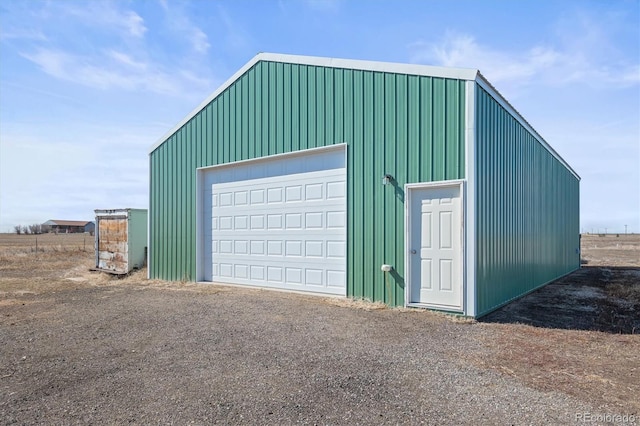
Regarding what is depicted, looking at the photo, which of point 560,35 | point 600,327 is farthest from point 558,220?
point 600,327

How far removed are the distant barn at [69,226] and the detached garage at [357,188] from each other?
80.0 metres

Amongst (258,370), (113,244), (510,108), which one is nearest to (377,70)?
(510,108)

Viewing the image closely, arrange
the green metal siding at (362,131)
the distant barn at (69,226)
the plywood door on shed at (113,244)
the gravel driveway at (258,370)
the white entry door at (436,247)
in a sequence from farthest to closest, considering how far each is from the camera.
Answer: the distant barn at (69,226) → the plywood door on shed at (113,244) → the green metal siding at (362,131) → the white entry door at (436,247) → the gravel driveway at (258,370)

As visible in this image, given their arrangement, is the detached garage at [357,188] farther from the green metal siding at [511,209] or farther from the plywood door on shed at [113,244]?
the plywood door on shed at [113,244]

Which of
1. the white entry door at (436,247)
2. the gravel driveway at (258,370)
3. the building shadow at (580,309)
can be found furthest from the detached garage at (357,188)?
the gravel driveway at (258,370)

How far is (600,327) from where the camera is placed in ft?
21.0

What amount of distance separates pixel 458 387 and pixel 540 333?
277 centimetres

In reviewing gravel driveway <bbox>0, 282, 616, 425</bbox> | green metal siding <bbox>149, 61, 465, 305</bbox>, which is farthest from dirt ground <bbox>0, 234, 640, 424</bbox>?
green metal siding <bbox>149, 61, 465, 305</bbox>

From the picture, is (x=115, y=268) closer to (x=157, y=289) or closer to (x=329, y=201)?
(x=157, y=289)

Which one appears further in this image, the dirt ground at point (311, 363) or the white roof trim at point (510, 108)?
the white roof trim at point (510, 108)

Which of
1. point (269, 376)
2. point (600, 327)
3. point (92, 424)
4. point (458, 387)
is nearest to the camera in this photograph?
Answer: point (92, 424)

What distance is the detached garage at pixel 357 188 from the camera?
7078 mm

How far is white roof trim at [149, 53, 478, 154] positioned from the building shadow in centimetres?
406

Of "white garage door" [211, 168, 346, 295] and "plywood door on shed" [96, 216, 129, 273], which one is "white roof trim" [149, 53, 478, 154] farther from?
"plywood door on shed" [96, 216, 129, 273]
